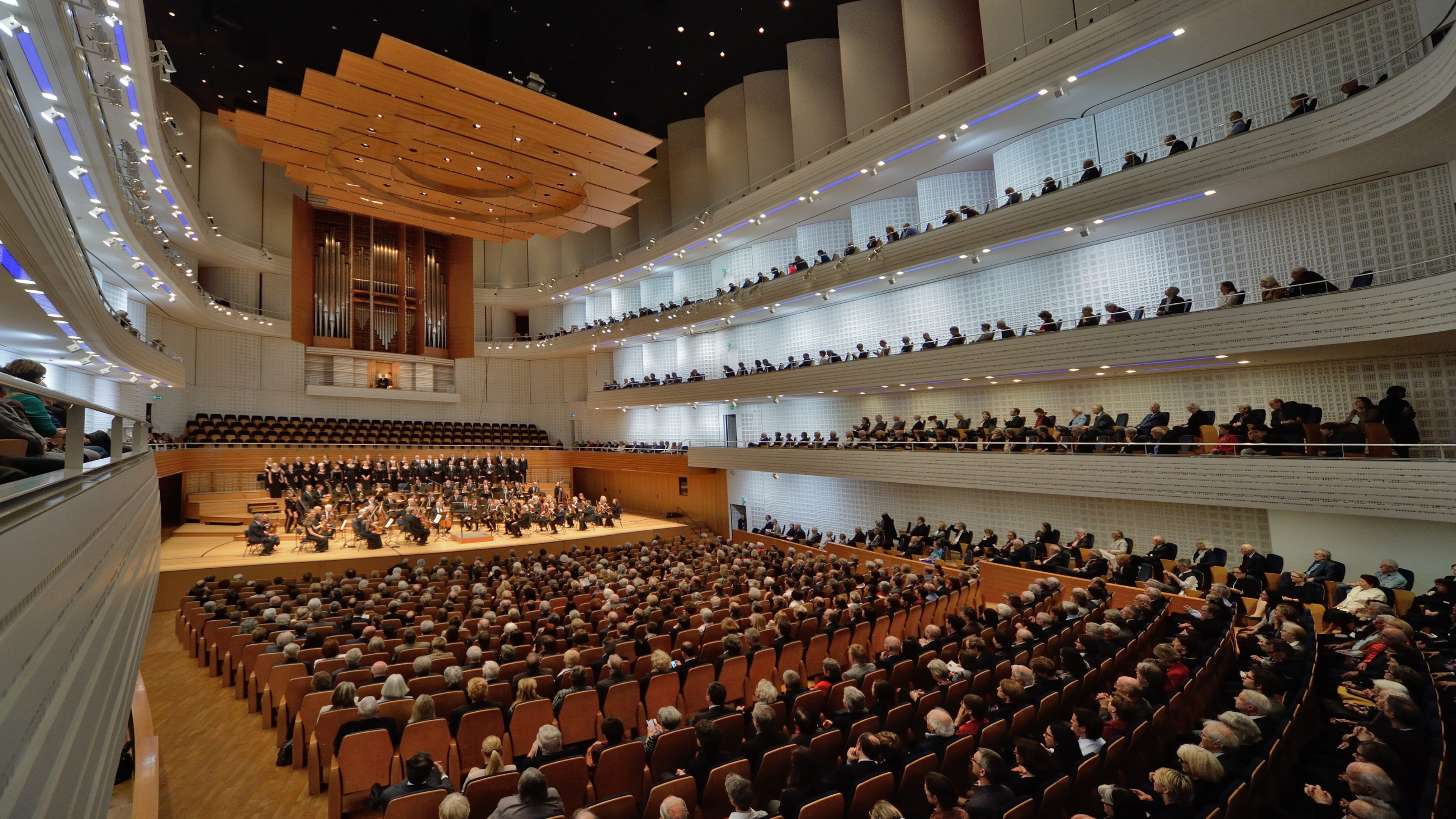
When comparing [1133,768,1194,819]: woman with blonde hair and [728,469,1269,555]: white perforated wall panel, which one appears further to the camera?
[728,469,1269,555]: white perforated wall panel

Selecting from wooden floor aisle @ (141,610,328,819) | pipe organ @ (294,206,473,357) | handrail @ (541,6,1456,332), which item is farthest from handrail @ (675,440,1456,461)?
pipe organ @ (294,206,473,357)

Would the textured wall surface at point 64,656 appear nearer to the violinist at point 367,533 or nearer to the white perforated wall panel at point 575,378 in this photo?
the violinist at point 367,533

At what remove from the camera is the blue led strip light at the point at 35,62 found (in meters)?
6.48

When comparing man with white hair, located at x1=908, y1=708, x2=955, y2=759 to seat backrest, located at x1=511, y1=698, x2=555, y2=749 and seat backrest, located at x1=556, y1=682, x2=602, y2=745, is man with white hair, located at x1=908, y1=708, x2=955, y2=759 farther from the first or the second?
seat backrest, located at x1=511, y1=698, x2=555, y2=749

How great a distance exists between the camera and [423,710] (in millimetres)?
4328

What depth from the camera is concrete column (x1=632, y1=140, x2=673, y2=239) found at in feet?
75.8

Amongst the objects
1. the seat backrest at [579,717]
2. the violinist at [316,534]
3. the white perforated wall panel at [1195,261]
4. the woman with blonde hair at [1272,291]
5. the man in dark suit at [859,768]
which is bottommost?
the seat backrest at [579,717]

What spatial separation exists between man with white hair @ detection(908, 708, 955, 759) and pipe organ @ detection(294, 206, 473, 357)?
23618 millimetres

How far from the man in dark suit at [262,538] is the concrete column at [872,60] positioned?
51.2 feet

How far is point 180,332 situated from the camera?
1883 centimetres

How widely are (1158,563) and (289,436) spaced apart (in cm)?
2214

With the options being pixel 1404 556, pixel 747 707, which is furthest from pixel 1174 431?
pixel 747 707

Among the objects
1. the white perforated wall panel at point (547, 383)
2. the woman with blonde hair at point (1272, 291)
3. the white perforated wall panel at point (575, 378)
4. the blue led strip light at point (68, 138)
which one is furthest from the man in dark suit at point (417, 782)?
the white perforated wall panel at point (547, 383)

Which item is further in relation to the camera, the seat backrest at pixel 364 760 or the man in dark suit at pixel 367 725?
the man in dark suit at pixel 367 725
